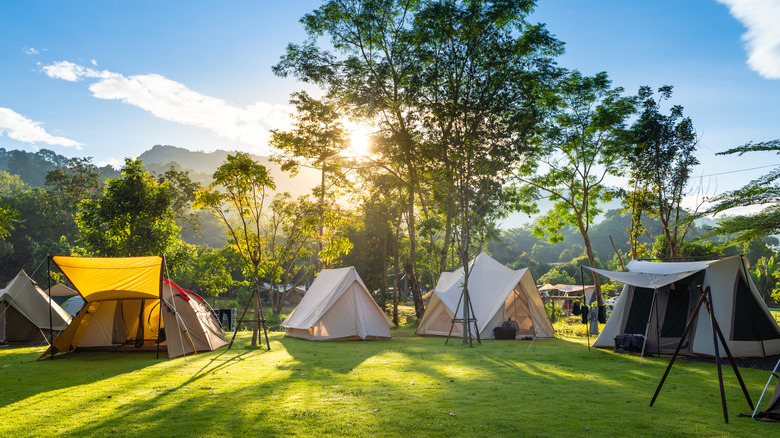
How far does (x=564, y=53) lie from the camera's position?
15.7 meters

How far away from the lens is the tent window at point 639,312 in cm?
1243

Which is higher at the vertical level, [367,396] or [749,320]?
[749,320]

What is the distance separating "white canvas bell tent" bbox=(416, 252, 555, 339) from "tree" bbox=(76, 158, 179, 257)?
13.7m

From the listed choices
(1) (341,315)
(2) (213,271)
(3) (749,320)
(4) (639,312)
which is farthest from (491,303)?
(2) (213,271)

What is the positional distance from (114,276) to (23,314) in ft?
21.4

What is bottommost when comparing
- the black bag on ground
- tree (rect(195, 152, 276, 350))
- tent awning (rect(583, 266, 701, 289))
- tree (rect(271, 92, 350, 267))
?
the black bag on ground

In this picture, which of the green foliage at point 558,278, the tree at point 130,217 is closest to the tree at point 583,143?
the tree at point 130,217

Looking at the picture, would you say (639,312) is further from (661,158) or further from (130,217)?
(130,217)

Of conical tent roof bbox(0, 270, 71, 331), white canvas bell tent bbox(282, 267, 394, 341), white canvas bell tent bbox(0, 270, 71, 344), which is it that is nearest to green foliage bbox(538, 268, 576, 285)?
white canvas bell tent bbox(282, 267, 394, 341)

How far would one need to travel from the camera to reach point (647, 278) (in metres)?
10.8

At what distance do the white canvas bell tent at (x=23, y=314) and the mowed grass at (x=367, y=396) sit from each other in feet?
12.3

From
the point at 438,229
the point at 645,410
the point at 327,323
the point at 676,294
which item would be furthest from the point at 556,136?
the point at 645,410

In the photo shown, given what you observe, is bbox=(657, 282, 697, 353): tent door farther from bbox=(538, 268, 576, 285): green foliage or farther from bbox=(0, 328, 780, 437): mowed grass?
bbox=(538, 268, 576, 285): green foliage

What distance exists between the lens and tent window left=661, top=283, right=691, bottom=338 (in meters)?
11.8
